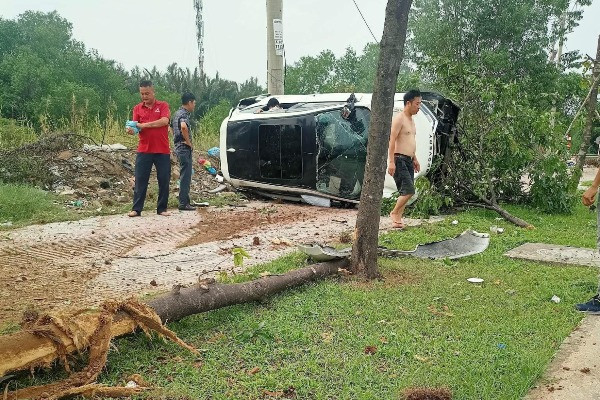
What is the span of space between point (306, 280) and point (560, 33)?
23083 mm

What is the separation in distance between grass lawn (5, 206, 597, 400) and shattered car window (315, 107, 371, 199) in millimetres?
3853

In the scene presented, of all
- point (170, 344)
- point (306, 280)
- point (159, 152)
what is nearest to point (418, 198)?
point (159, 152)

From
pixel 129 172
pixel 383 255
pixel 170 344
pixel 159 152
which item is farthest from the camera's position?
pixel 129 172

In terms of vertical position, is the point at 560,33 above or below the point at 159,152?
above

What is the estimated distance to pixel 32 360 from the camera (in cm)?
295

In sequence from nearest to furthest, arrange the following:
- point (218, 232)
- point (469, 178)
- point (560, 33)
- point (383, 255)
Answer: point (383, 255) < point (218, 232) < point (469, 178) < point (560, 33)

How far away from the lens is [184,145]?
9180 mm

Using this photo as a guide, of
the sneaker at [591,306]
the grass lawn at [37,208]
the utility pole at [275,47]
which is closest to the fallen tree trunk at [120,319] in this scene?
the sneaker at [591,306]

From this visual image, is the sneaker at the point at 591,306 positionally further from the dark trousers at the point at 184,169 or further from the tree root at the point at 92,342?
the dark trousers at the point at 184,169

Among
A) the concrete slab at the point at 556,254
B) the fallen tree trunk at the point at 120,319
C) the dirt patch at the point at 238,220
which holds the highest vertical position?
the fallen tree trunk at the point at 120,319

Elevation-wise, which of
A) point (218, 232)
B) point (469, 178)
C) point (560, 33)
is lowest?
point (218, 232)

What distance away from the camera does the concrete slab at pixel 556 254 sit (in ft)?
19.2

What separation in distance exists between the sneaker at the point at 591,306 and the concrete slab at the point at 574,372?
1.38ft

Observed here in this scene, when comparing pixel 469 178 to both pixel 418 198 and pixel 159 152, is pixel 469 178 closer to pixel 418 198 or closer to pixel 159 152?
pixel 418 198
